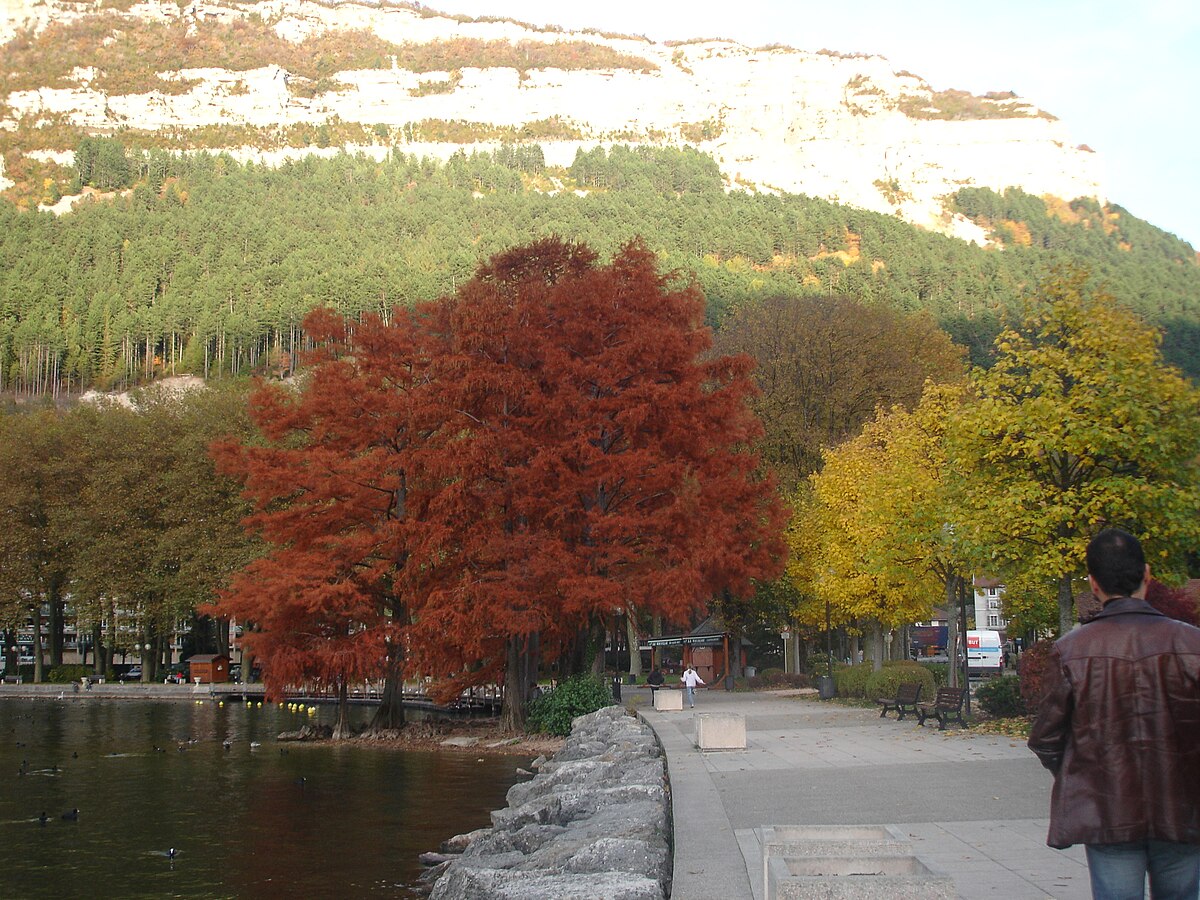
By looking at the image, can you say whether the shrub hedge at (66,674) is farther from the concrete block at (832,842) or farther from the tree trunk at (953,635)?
the concrete block at (832,842)

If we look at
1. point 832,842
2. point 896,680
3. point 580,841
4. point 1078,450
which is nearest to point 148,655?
point 896,680

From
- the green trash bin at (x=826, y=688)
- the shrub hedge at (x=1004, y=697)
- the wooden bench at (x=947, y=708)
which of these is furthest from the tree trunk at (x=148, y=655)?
the shrub hedge at (x=1004, y=697)

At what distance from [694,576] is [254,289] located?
421 ft

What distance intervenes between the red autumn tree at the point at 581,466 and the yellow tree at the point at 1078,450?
9.91 metres

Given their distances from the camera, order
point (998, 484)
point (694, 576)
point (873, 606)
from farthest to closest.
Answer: point (873, 606)
point (694, 576)
point (998, 484)

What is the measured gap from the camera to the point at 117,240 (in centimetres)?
16275

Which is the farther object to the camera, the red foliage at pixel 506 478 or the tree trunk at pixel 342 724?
the tree trunk at pixel 342 724

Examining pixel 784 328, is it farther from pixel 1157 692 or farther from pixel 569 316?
pixel 1157 692

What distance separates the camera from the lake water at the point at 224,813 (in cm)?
1605

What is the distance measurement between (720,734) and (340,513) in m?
18.3

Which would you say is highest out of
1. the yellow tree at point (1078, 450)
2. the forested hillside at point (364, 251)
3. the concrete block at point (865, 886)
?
the forested hillside at point (364, 251)

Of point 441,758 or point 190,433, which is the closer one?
point 441,758

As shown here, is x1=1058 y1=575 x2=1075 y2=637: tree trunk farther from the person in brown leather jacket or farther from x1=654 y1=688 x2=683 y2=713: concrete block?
the person in brown leather jacket

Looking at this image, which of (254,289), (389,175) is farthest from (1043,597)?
(389,175)
